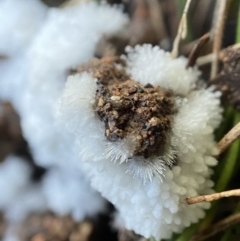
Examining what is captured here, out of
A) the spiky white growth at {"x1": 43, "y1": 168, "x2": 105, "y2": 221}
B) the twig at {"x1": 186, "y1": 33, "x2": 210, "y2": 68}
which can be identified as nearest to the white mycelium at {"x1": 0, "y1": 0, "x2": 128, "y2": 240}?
the spiky white growth at {"x1": 43, "y1": 168, "x2": 105, "y2": 221}

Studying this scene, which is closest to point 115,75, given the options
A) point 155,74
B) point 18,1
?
point 155,74

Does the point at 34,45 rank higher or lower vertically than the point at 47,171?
higher

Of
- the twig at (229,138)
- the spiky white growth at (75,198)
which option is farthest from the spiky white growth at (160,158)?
the spiky white growth at (75,198)

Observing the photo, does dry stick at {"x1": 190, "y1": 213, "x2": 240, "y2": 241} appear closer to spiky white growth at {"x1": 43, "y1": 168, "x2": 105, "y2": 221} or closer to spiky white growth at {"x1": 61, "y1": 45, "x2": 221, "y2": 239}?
spiky white growth at {"x1": 61, "y1": 45, "x2": 221, "y2": 239}

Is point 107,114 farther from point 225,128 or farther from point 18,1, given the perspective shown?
point 18,1

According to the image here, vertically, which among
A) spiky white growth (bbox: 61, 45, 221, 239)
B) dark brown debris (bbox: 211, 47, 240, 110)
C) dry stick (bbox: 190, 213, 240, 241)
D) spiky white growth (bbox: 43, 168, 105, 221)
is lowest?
spiky white growth (bbox: 43, 168, 105, 221)

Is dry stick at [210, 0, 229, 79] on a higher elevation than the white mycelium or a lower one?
higher

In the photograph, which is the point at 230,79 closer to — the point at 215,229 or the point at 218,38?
the point at 218,38

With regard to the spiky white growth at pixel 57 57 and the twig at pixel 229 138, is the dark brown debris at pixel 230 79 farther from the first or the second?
the spiky white growth at pixel 57 57
